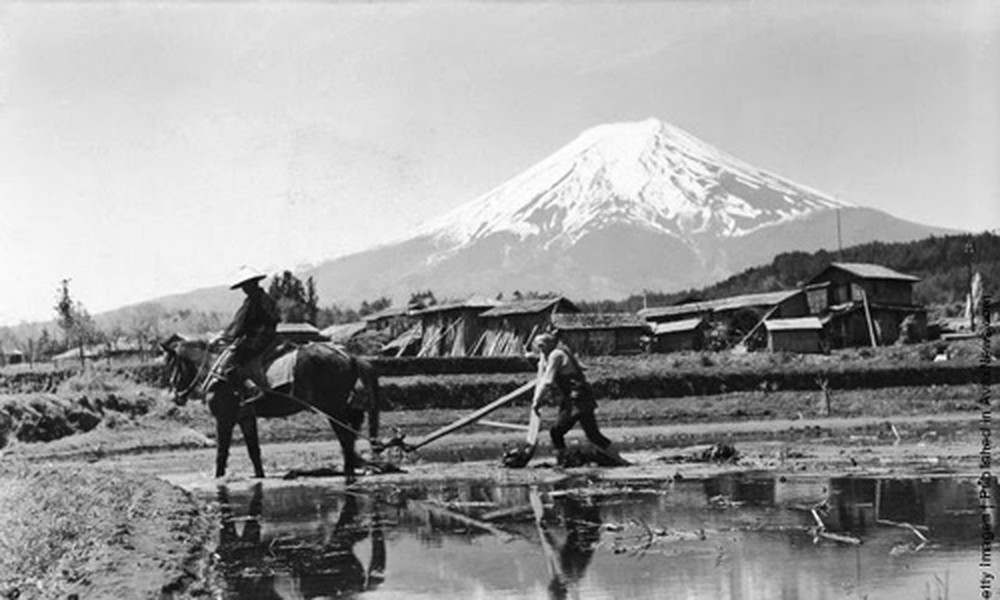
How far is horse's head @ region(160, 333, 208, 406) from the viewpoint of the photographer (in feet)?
62.0

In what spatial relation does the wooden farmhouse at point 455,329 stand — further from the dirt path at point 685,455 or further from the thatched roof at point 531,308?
the dirt path at point 685,455

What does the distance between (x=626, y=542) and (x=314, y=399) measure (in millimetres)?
8482

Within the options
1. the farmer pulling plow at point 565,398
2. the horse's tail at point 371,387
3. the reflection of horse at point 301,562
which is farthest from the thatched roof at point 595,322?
the reflection of horse at point 301,562

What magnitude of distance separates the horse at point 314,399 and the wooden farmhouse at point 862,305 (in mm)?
53256

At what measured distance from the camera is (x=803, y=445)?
71.9 ft

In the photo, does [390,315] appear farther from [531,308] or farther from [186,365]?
[186,365]

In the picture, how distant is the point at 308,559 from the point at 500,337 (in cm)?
6141

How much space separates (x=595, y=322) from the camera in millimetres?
68875

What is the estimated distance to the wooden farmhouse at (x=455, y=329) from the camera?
7350 centimetres

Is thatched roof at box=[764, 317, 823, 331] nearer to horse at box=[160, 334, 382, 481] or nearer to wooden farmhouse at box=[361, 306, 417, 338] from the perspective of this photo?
wooden farmhouse at box=[361, 306, 417, 338]

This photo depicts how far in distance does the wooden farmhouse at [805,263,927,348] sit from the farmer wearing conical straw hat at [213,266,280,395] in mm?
54452

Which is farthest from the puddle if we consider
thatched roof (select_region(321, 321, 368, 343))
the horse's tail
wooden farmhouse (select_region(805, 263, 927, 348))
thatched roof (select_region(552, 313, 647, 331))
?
thatched roof (select_region(321, 321, 368, 343))

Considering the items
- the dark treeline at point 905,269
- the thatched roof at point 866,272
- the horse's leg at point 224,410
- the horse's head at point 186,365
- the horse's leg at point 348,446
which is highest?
the dark treeline at point 905,269

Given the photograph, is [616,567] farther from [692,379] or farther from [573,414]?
[692,379]
